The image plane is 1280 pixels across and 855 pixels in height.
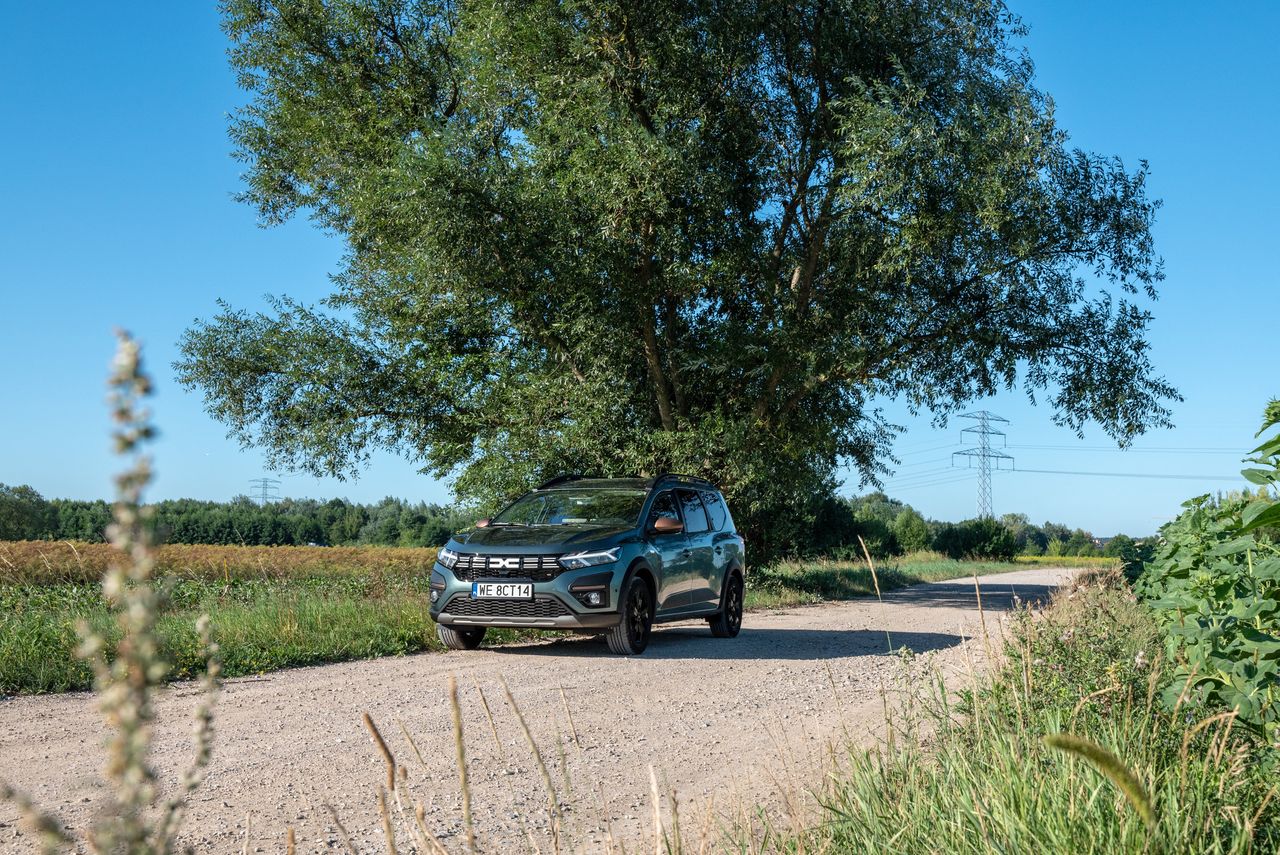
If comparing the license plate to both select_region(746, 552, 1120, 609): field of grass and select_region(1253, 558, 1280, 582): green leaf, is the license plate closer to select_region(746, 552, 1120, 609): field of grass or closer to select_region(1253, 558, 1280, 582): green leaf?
select_region(1253, 558, 1280, 582): green leaf

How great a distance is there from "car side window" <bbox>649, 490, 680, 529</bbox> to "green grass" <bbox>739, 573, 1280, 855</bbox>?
6729 mm

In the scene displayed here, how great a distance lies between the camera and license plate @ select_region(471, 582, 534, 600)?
35.9ft

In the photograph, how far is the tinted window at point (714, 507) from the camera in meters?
14.1

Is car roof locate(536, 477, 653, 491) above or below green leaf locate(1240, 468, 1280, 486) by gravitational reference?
above

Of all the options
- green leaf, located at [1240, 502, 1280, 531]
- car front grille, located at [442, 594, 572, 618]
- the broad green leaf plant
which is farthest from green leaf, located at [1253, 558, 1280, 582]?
car front grille, located at [442, 594, 572, 618]

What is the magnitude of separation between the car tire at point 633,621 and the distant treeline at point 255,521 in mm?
26728

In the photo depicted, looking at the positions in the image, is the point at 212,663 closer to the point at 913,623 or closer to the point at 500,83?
the point at 913,623

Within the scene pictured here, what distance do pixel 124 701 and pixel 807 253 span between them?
2009cm

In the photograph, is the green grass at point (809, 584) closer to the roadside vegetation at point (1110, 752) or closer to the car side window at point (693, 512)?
the car side window at point (693, 512)

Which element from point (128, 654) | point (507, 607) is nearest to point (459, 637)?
point (507, 607)

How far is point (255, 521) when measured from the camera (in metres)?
49.8

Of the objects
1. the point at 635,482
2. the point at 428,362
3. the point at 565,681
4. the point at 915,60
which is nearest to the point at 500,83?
the point at 428,362

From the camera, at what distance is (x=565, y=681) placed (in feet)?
30.5

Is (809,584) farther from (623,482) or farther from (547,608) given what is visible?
(547,608)
